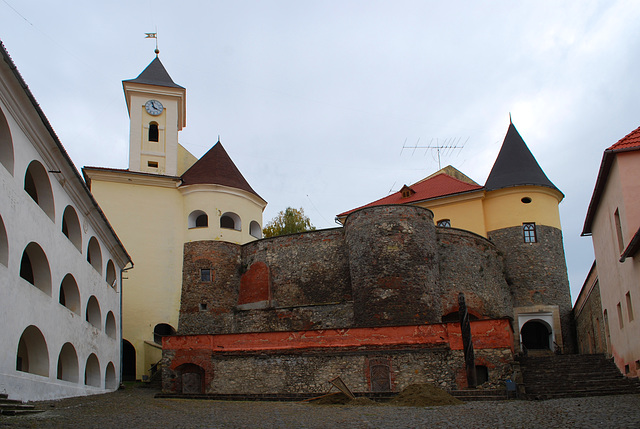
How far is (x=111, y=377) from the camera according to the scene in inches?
876

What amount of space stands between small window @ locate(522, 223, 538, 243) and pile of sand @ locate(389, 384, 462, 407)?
1594 centimetres

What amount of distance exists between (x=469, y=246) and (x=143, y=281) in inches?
575

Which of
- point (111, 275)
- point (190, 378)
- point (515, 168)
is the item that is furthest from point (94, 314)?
point (515, 168)

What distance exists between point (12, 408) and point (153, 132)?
23793 mm

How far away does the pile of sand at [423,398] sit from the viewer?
14.8 meters

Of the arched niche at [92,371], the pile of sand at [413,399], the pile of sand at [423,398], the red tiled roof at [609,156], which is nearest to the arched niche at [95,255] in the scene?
the arched niche at [92,371]

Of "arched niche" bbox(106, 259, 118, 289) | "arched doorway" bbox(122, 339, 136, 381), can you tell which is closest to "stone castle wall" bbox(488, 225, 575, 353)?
"arched doorway" bbox(122, 339, 136, 381)

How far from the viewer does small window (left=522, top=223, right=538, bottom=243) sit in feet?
98.6

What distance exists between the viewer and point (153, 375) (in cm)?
2580

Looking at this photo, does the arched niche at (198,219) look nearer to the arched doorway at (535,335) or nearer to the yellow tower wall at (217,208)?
the yellow tower wall at (217,208)

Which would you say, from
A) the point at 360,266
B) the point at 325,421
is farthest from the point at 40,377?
the point at 360,266

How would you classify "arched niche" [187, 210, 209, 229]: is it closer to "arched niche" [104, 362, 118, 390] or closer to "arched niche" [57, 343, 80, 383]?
"arched niche" [104, 362, 118, 390]

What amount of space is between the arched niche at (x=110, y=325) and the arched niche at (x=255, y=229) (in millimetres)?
10279

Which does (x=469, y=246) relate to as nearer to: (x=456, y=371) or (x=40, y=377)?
(x=456, y=371)
